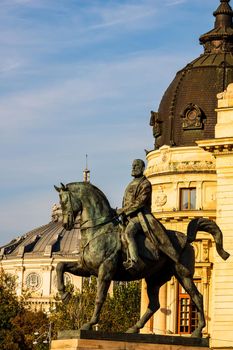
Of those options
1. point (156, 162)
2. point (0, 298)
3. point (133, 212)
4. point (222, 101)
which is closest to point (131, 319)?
point (0, 298)

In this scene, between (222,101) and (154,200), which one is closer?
(222,101)

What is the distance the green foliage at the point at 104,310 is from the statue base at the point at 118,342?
194 ft

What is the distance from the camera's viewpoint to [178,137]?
79.2m

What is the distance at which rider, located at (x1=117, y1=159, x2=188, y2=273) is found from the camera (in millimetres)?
35844

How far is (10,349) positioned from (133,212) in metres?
65.9

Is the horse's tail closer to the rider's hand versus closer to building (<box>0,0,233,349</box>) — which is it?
the rider's hand

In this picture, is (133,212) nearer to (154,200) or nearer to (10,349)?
(154,200)

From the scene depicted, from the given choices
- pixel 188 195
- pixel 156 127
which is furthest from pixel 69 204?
pixel 156 127

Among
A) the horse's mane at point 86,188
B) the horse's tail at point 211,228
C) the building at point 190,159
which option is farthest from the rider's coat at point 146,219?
the building at point 190,159

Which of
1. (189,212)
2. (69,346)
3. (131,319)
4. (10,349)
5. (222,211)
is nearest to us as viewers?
(69,346)

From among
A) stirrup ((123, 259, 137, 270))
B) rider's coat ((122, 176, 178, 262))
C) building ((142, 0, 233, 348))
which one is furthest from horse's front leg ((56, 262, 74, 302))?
building ((142, 0, 233, 348))

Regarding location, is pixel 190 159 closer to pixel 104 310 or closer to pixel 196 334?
pixel 104 310

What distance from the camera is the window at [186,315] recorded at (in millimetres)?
74938

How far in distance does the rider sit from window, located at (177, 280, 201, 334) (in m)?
38.3
